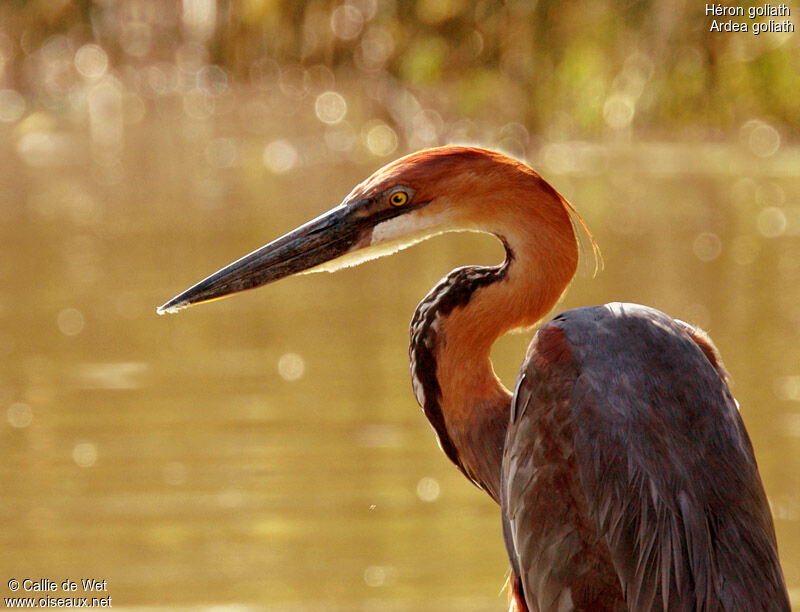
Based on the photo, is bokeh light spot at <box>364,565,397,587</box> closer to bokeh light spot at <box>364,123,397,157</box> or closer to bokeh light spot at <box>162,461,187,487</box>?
bokeh light spot at <box>162,461,187,487</box>

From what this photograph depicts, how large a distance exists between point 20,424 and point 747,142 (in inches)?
799

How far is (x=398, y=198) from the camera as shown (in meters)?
4.23

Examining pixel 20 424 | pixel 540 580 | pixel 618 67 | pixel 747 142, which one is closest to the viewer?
pixel 540 580

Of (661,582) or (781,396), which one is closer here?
(661,582)

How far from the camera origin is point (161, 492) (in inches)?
275

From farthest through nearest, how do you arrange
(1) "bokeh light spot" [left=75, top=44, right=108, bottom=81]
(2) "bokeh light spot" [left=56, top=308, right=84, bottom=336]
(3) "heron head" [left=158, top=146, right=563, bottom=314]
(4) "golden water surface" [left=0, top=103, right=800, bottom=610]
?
(1) "bokeh light spot" [left=75, top=44, right=108, bottom=81]
(2) "bokeh light spot" [left=56, top=308, right=84, bottom=336]
(4) "golden water surface" [left=0, top=103, right=800, bottom=610]
(3) "heron head" [left=158, top=146, right=563, bottom=314]

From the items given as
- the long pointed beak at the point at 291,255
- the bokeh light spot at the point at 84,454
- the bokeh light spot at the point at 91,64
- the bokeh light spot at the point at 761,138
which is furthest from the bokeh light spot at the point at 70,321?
the bokeh light spot at the point at 91,64

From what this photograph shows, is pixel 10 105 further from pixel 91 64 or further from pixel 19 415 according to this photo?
pixel 19 415

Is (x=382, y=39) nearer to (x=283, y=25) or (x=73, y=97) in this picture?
(x=283, y=25)

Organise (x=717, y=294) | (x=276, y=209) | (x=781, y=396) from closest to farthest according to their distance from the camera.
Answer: (x=781, y=396) → (x=717, y=294) → (x=276, y=209)

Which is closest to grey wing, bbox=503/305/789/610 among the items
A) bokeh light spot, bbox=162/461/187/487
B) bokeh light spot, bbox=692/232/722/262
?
bokeh light spot, bbox=162/461/187/487

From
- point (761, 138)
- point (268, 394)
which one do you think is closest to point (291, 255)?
point (268, 394)

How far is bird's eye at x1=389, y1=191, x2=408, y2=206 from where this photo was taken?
4.23m

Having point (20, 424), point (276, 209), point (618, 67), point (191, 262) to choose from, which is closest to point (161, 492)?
point (20, 424)
